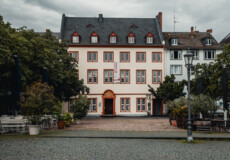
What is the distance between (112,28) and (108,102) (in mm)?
10972

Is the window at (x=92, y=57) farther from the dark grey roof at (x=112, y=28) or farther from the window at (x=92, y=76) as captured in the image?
the dark grey roof at (x=112, y=28)

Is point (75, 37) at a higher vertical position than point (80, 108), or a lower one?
higher

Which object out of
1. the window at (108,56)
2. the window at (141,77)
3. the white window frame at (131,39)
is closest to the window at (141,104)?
the window at (141,77)

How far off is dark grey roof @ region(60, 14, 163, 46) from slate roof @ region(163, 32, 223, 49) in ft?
6.97

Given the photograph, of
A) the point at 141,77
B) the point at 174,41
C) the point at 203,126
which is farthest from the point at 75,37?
the point at 203,126

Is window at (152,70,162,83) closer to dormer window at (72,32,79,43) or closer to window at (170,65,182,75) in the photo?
window at (170,65,182,75)

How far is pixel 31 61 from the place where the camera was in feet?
92.4

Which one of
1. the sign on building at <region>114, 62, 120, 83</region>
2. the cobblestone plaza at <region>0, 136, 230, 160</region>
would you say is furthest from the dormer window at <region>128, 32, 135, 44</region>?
the cobblestone plaza at <region>0, 136, 230, 160</region>

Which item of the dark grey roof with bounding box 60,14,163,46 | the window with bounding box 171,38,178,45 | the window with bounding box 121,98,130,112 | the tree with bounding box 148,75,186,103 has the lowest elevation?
the window with bounding box 121,98,130,112

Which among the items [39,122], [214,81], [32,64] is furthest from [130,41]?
[39,122]

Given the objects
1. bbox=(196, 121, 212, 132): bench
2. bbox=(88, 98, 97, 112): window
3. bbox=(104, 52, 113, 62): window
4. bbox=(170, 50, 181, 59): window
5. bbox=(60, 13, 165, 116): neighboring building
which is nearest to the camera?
bbox=(196, 121, 212, 132): bench

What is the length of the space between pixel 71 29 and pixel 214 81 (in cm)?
2247

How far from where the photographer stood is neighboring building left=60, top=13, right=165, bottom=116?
4653 centimetres

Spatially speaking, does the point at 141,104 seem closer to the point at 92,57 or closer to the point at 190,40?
the point at 92,57
